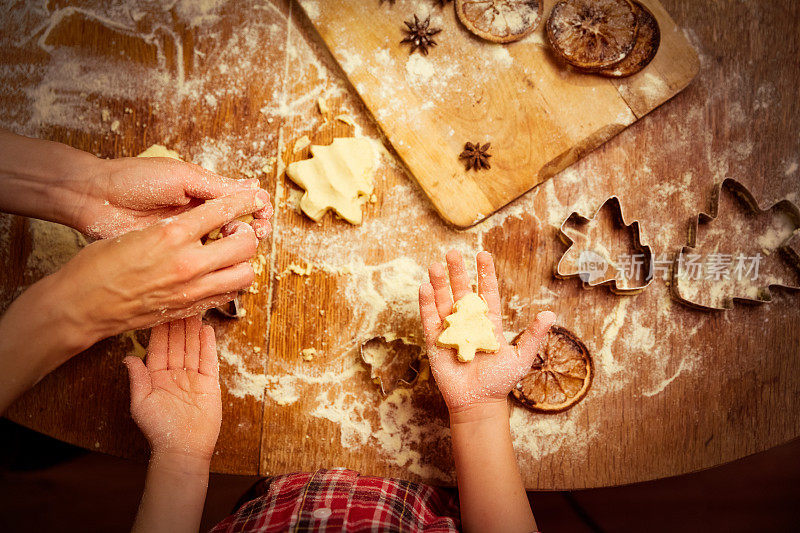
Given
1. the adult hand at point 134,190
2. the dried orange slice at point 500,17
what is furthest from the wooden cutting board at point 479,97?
the adult hand at point 134,190

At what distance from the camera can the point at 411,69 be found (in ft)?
4.92

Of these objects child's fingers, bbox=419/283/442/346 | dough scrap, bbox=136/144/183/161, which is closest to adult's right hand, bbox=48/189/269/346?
dough scrap, bbox=136/144/183/161

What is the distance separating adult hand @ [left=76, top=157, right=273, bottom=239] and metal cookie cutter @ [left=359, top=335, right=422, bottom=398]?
2.02ft

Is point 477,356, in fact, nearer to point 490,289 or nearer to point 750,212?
point 490,289

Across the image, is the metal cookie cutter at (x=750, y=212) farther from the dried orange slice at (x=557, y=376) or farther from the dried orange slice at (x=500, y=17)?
the dried orange slice at (x=500, y=17)

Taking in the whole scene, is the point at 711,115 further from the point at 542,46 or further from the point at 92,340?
the point at 92,340

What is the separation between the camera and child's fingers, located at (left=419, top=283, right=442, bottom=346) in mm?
1357

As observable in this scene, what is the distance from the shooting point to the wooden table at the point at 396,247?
148 centimetres

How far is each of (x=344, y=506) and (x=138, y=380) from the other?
67cm

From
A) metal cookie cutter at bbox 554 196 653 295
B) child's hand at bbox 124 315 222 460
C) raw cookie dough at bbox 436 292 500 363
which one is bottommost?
child's hand at bbox 124 315 222 460

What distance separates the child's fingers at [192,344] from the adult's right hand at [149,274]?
0.42 feet

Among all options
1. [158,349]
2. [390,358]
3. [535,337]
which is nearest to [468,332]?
[535,337]

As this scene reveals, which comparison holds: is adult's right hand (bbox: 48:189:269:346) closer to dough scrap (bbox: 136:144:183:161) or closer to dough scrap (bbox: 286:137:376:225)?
dough scrap (bbox: 286:137:376:225)

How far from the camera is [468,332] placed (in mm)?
1313
